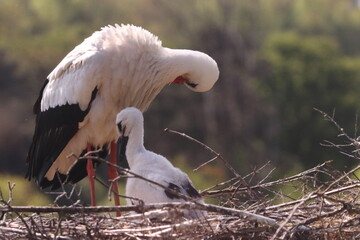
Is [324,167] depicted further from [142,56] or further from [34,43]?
[34,43]

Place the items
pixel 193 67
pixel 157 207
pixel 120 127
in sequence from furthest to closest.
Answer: pixel 193 67, pixel 120 127, pixel 157 207

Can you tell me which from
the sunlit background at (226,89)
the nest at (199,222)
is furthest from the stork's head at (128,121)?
the sunlit background at (226,89)

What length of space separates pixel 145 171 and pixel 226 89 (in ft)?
103

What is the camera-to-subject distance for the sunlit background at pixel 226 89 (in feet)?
102

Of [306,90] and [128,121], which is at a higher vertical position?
[128,121]

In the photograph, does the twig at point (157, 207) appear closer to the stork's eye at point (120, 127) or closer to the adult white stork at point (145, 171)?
the adult white stork at point (145, 171)

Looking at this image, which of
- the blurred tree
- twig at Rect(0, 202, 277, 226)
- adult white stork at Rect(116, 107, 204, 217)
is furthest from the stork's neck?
the blurred tree

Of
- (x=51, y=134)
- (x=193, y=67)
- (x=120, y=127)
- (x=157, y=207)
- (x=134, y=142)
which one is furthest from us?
(x=51, y=134)

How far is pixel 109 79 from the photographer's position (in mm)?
8023

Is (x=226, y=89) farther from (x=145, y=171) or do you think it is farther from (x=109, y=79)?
(x=145, y=171)

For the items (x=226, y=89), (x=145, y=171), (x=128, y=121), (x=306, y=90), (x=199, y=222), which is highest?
(x=128, y=121)

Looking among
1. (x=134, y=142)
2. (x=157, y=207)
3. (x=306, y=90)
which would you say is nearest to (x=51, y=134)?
(x=134, y=142)

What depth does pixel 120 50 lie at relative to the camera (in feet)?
26.3

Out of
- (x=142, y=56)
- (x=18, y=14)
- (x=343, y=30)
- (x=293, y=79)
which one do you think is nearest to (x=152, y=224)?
(x=142, y=56)
